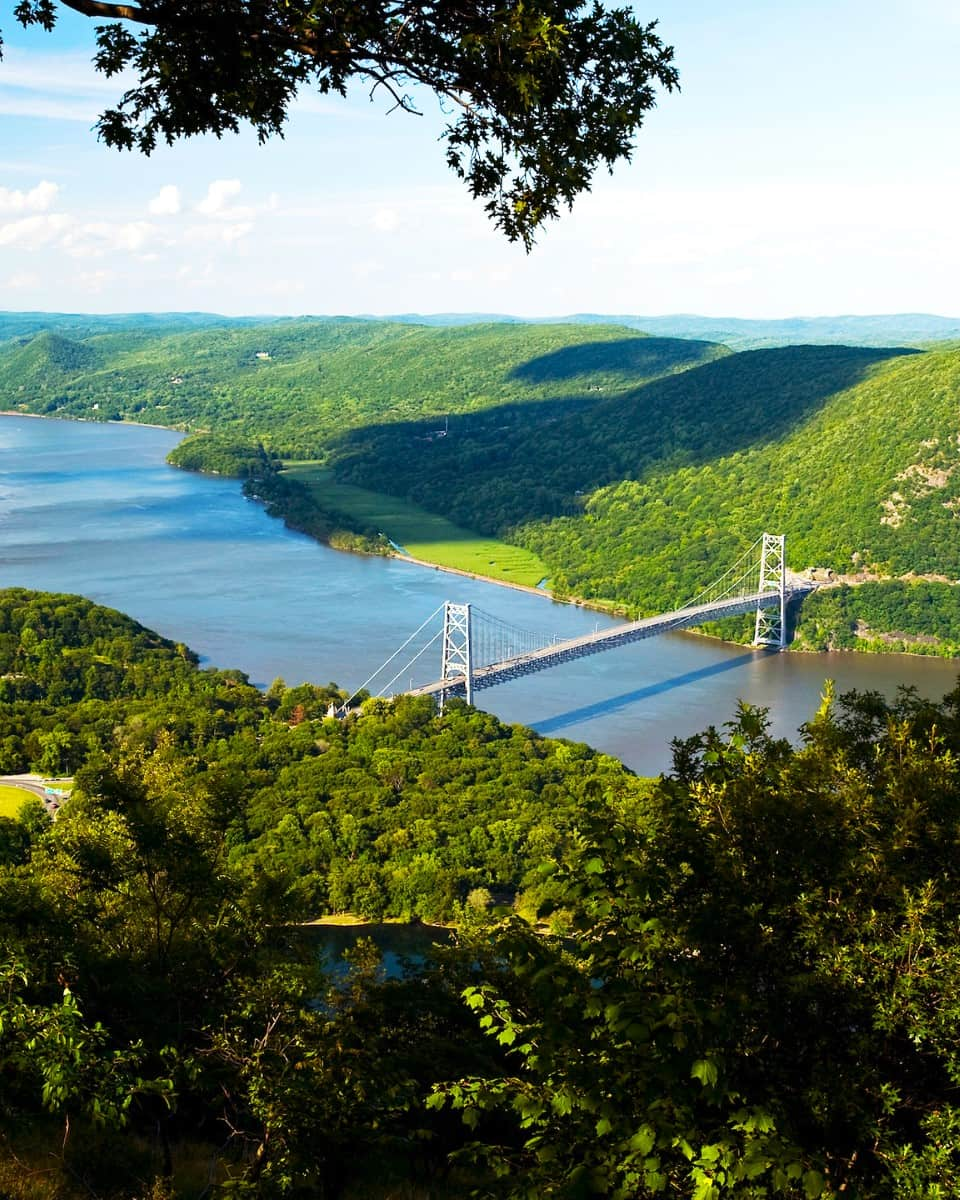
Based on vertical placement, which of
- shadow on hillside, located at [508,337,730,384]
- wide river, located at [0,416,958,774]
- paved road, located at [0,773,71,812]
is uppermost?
shadow on hillside, located at [508,337,730,384]

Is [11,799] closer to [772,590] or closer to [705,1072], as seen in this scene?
[705,1072]

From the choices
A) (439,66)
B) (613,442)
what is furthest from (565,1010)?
(613,442)

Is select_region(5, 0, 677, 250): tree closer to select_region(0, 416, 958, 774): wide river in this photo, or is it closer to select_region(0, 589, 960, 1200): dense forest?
select_region(0, 589, 960, 1200): dense forest

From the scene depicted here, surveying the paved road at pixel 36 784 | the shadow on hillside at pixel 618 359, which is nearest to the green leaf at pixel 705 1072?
the paved road at pixel 36 784

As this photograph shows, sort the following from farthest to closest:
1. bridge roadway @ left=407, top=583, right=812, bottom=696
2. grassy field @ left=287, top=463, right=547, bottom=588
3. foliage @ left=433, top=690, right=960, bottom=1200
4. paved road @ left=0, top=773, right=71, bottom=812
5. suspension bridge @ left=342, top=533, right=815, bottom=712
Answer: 1. grassy field @ left=287, top=463, right=547, bottom=588
2. suspension bridge @ left=342, top=533, right=815, bottom=712
3. bridge roadway @ left=407, top=583, right=812, bottom=696
4. paved road @ left=0, top=773, right=71, bottom=812
5. foliage @ left=433, top=690, right=960, bottom=1200

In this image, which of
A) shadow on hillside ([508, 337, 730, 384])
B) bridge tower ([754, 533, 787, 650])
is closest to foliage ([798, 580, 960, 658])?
bridge tower ([754, 533, 787, 650])

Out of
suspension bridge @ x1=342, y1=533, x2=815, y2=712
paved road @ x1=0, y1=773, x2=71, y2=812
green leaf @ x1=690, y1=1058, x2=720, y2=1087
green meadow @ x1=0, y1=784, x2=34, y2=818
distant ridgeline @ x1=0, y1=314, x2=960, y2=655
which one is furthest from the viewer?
distant ridgeline @ x1=0, y1=314, x2=960, y2=655
